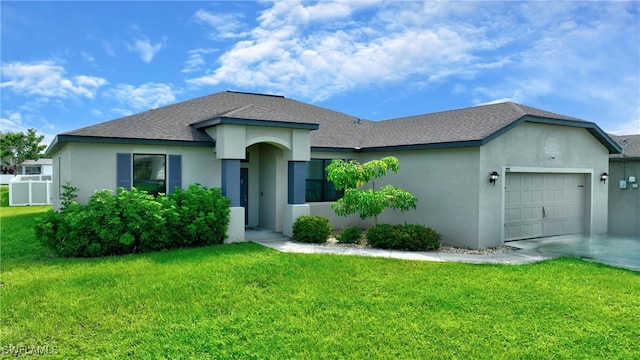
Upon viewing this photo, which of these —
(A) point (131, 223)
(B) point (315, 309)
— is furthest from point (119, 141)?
(B) point (315, 309)

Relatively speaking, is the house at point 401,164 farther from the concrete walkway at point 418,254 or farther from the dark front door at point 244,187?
the concrete walkway at point 418,254

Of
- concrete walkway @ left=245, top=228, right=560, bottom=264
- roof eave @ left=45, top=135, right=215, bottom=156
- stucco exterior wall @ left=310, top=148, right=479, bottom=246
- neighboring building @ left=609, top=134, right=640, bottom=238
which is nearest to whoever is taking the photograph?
concrete walkway @ left=245, top=228, right=560, bottom=264

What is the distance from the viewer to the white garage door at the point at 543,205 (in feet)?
41.3

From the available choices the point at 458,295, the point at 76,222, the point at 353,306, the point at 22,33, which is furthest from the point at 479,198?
the point at 22,33

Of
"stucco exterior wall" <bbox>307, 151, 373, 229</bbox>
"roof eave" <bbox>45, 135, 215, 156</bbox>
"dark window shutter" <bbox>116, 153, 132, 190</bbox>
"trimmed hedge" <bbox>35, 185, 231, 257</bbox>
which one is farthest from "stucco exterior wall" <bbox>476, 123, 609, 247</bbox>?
"dark window shutter" <bbox>116, 153, 132, 190</bbox>

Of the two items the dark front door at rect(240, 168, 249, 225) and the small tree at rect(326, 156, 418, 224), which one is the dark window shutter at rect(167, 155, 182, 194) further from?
the small tree at rect(326, 156, 418, 224)

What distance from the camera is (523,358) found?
16.0 ft

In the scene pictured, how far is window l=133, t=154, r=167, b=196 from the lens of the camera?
39.0 ft

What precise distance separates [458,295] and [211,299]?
4256 mm

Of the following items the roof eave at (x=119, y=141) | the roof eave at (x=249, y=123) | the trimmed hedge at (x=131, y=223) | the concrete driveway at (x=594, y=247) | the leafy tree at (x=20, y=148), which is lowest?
the concrete driveway at (x=594, y=247)

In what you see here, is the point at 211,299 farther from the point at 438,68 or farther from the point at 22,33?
the point at 438,68

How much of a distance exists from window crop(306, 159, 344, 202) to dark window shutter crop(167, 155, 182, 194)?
182 inches

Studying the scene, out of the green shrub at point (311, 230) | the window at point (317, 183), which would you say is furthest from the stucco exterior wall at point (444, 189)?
the green shrub at point (311, 230)

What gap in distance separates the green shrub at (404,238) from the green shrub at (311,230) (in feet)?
4.78
